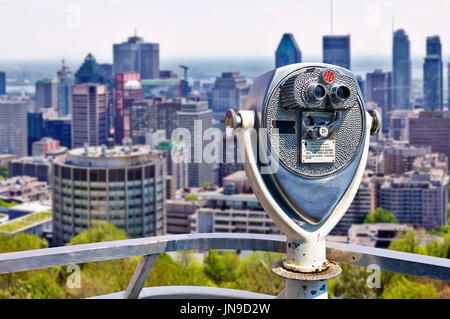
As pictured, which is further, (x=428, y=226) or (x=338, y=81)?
(x=428, y=226)

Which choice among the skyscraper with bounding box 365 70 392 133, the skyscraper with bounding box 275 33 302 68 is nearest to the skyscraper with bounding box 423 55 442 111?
the skyscraper with bounding box 365 70 392 133

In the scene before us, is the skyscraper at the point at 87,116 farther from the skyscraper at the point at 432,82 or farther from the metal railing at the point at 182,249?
the metal railing at the point at 182,249

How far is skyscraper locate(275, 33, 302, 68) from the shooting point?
130 feet

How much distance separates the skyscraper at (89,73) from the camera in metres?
53.1

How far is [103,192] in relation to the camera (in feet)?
60.0

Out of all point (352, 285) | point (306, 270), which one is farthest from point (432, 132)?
point (306, 270)

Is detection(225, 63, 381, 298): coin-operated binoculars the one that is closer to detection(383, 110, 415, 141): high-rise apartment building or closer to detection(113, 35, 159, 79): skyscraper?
detection(383, 110, 415, 141): high-rise apartment building

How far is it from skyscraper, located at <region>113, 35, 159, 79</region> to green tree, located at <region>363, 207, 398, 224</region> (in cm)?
4033

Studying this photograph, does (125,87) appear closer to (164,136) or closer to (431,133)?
(164,136)

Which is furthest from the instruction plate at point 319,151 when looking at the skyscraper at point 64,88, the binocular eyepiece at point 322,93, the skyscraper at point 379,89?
the skyscraper at point 64,88

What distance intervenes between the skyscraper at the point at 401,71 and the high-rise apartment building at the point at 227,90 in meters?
11.8

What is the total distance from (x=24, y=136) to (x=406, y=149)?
24894mm

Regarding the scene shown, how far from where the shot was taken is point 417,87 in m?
50.3

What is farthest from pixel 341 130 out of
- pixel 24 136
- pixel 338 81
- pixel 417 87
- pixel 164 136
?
pixel 417 87
